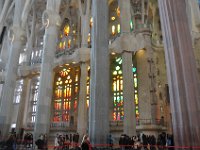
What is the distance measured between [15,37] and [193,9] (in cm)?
1648

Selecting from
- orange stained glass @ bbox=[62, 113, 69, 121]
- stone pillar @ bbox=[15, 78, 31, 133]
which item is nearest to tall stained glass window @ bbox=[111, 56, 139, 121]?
orange stained glass @ bbox=[62, 113, 69, 121]

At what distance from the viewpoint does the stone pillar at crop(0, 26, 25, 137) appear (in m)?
17.4

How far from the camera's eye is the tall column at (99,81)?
35.4 feet

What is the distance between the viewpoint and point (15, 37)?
20047 mm

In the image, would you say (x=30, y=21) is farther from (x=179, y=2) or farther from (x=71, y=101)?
(x=179, y=2)

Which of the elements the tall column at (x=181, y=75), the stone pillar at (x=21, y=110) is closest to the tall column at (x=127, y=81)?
the tall column at (x=181, y=75)

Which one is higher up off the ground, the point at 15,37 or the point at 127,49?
the point at 15,37

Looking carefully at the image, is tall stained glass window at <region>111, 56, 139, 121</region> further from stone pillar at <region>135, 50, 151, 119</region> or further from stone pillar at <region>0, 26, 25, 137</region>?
stone pillar at <region>0, 26, 25, 137</region>

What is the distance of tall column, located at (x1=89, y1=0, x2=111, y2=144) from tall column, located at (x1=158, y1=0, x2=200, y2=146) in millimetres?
4210

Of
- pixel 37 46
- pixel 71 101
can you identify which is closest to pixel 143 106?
pixel 71 101

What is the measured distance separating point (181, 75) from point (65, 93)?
2060 centimetres

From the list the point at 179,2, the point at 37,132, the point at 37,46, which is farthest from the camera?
the point at 37,46

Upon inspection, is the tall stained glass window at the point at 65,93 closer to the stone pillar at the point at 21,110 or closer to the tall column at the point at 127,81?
the stone pillar at the point at 21,110

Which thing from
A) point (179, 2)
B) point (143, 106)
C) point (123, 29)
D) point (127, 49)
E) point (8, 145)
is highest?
point (123, 29)
